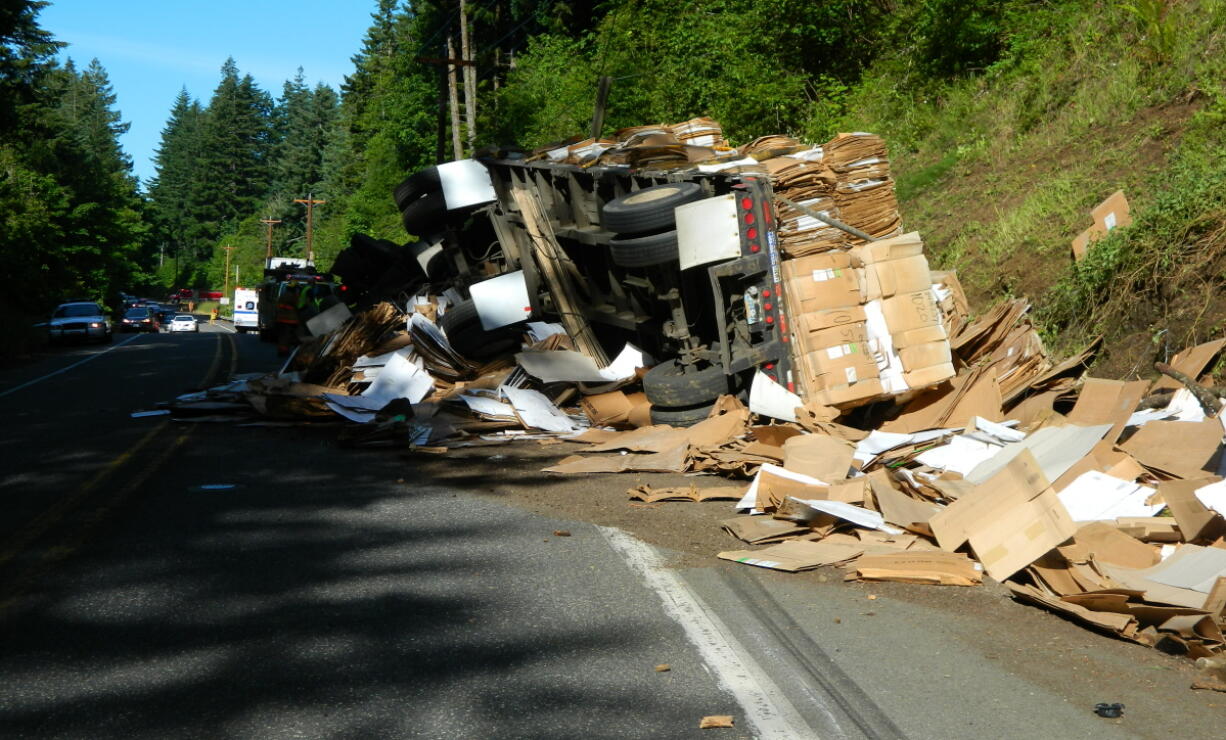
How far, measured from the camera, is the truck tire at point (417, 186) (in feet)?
54.6

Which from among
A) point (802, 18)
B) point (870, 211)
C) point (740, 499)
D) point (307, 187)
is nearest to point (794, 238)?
point (870, 211)

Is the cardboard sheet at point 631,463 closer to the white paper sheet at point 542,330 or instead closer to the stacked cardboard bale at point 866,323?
the stacked cardboard bale at point 866,323

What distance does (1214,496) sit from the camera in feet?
20.8

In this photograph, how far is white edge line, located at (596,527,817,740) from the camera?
14.1 ft

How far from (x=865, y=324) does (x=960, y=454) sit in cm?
217

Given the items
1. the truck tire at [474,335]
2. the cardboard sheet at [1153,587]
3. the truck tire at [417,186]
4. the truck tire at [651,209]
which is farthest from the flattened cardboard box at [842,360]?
the truck tire at [417,186]

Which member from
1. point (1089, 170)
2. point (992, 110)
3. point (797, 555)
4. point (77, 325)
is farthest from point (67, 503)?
point (77, 325)

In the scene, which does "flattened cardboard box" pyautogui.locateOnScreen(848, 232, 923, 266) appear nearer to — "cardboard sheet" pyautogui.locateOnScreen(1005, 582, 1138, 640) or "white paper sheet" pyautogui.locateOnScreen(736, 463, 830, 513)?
"white paper sheet" pyautogui.locateOnScreen(736, 463, 830, 513)

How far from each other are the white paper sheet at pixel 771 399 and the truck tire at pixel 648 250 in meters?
1.54

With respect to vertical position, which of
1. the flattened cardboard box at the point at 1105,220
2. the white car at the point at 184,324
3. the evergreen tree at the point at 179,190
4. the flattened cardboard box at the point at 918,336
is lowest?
the white car at the point at 184,324

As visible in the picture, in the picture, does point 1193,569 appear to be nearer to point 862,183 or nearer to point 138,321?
point 862,183

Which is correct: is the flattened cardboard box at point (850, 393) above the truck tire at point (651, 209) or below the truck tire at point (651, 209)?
below

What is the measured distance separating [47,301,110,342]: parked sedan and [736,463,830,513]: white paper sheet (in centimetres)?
3403

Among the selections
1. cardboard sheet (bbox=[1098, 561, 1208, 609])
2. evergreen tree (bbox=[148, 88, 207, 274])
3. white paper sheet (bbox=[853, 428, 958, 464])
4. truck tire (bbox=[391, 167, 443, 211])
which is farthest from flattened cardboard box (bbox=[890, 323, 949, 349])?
evergreen tree (bbox=[148, 88, 207, 274])
